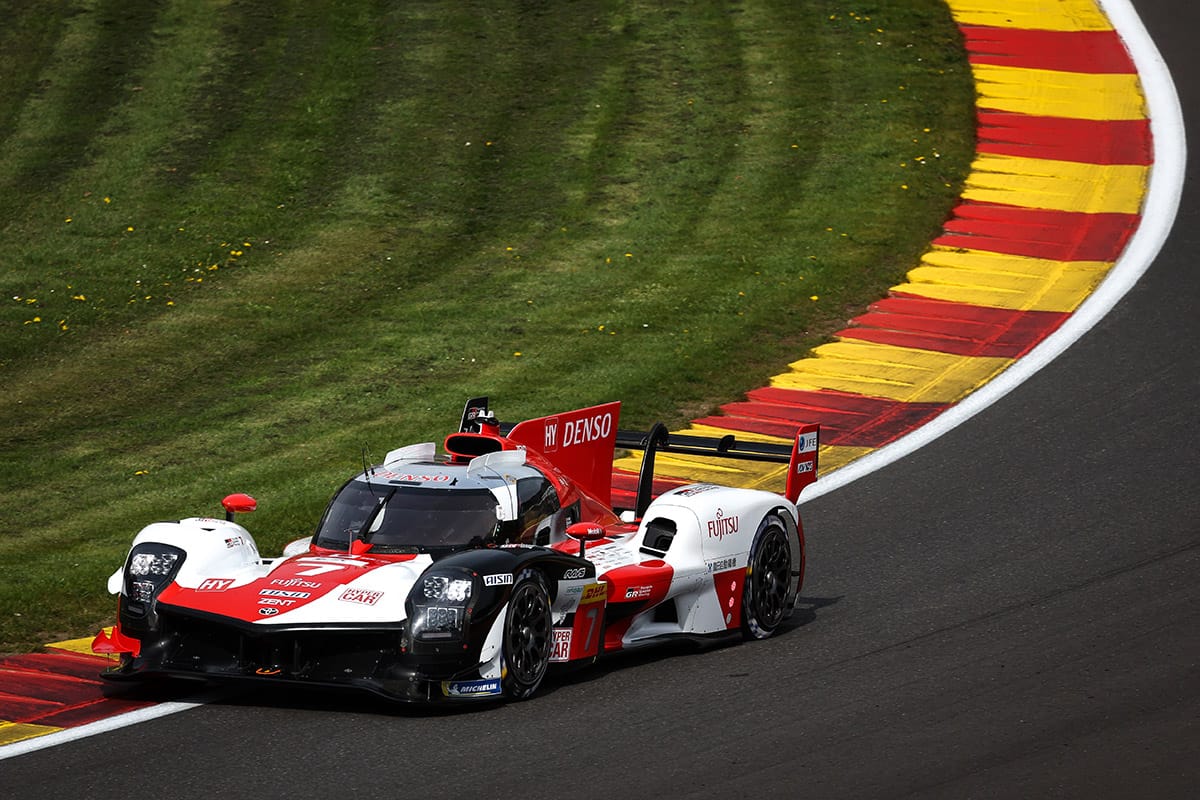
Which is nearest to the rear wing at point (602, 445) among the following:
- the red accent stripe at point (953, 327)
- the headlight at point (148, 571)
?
the headlight at point (148, 571)

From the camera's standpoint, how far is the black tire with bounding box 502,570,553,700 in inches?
359

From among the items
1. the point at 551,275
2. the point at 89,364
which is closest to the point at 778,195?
the point at 551,275

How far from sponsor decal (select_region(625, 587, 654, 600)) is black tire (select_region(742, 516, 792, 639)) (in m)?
0.76

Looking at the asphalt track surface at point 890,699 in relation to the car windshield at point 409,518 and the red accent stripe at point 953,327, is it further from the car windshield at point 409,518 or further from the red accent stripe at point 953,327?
the red accent stripe at point 953,327

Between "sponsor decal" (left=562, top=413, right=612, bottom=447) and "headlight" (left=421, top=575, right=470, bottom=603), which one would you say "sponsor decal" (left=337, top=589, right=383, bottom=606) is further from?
"sponsor decal" (left=562, top=413, right=612, bottom=447)

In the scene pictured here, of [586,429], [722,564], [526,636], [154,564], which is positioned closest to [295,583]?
[154,564]

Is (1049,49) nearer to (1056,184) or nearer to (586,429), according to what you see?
(1056,184)

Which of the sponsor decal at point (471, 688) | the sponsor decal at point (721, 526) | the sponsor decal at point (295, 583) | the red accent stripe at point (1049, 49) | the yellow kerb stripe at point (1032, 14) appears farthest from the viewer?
the yellow kerb stripe at point (1032, 14)

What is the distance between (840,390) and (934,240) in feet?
15.4

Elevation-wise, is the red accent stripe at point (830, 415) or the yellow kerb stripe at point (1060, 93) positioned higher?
the yellow kerb stripe at point (1060, 93)

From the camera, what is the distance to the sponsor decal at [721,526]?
34.9ft

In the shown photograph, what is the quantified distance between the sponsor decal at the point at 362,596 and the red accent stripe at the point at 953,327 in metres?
9.20

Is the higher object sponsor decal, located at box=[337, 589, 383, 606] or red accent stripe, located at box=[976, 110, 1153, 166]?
red accent stripe, located at box=[976, 110, 1153, 166]

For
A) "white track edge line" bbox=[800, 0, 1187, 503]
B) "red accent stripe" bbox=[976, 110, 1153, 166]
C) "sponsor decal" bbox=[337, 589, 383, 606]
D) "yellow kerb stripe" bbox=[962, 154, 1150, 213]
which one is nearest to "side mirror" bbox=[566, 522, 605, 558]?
"sponsor decal" bbox=[337, 589, 383, 606]
